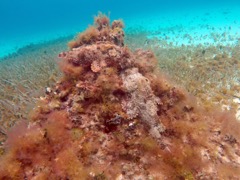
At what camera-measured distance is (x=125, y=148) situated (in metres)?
4.34

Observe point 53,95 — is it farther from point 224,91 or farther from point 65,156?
point 224,91

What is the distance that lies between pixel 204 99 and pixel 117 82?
718 centimetres

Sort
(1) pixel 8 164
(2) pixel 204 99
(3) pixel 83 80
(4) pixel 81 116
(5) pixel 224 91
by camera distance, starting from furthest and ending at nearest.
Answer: (5) pixel 224 91 → (2) pixel 204 99 → (3) pixel 83 80 → (4) pixel 81 116 → (1) pixel 8 164

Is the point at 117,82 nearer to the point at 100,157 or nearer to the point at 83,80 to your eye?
the point at 83,80

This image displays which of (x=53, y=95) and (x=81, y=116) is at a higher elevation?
(x=53, y=95)

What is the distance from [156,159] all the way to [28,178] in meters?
2.70

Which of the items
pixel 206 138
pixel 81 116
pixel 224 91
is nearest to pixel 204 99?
pixel 224 91

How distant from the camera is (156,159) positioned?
168 inches

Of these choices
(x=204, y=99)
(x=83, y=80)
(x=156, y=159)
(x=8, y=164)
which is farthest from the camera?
(x=204, y=99)

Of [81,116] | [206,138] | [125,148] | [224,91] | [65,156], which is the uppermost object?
[81,116]

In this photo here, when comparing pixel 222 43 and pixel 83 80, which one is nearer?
pixel 83 80

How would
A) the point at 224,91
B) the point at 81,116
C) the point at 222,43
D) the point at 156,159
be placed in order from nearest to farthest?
1. the point at 156,159
2. the point at 81,116
3. the point at 224,91
4. the point at 222,43

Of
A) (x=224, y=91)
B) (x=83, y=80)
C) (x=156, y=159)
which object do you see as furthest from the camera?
(x=224, y=91)

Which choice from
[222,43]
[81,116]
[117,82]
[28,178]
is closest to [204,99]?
[117,82]
